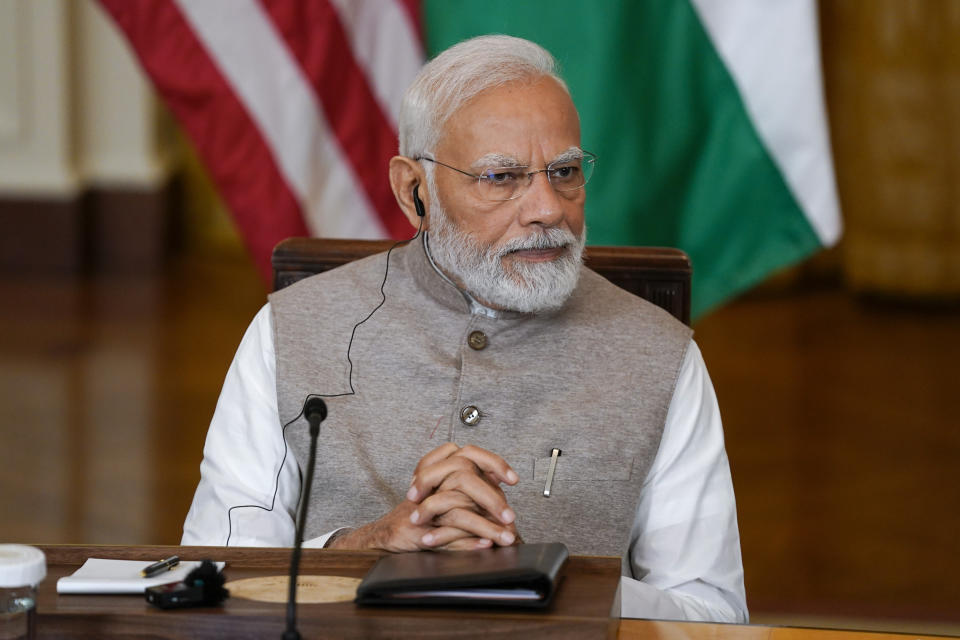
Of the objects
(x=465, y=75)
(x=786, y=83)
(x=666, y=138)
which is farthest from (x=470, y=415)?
(x=786, y=83)

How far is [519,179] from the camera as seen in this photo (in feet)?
6.27

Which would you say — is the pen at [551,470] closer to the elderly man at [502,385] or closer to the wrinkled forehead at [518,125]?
the elderly man at [502,385]

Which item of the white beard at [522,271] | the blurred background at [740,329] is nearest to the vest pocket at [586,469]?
the white beard at [522,271]

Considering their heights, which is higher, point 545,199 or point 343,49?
point 343,49

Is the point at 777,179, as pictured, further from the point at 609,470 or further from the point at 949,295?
the point at 949,295

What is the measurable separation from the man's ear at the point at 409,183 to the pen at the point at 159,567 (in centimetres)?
83

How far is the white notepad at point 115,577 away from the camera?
1.26 metres

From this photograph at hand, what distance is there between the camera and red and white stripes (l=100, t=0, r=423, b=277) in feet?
8.74

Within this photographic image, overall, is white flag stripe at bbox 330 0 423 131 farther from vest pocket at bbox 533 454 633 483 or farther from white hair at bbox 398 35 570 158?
vest pocket at bbox 533 454 633 483

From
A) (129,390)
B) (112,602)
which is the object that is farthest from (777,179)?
(129,390)

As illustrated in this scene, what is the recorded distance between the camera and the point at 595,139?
2.64 metres

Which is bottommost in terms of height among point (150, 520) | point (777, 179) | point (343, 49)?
point (150, 520)

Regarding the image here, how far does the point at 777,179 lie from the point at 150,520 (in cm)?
235

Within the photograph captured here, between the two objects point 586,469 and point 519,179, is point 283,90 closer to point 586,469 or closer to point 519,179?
point 519,179
